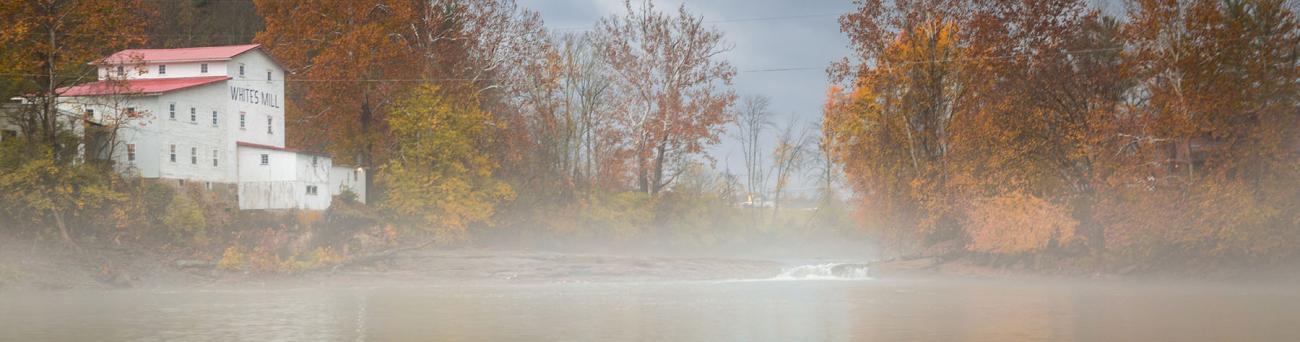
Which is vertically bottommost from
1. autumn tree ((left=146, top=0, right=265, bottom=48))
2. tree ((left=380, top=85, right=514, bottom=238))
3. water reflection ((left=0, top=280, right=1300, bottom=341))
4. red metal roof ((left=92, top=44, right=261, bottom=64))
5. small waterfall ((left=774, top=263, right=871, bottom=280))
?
small waterfall ((left=774, top=263, right=871, bottom=280))

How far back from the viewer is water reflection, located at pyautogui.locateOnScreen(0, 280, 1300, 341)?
102ft

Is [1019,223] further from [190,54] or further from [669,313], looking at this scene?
[190,54]

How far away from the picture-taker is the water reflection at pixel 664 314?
3111 cm

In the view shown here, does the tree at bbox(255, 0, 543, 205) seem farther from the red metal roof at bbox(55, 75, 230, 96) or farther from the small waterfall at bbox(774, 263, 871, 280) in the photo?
the small waterfall at bbox(774, 263, 871, 280)

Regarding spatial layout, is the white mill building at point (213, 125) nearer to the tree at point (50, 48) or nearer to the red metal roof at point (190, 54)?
the red metal roof at point (190, 54)

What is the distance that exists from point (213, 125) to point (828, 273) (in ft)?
111

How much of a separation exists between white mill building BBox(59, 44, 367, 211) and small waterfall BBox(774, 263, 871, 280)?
2560 centimetres

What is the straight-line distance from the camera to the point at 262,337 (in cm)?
3006

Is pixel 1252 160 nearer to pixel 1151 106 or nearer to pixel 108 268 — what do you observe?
pixel 1151 106

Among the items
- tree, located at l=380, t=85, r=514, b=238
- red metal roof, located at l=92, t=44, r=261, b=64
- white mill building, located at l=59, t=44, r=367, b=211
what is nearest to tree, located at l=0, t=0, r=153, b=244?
white mill building, located at l=59, t=44, r=367, b=211

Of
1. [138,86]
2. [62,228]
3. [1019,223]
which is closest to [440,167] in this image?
[138,86]

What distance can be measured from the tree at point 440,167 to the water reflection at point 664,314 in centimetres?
1366

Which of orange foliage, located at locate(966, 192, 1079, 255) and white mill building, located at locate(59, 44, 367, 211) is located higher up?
white mill building, located at locate(59, 44, 367, 211)

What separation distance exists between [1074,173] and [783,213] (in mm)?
69618
